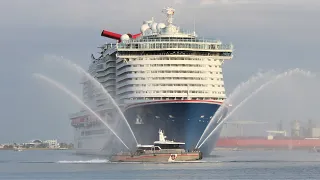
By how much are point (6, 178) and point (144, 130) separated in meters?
28.7

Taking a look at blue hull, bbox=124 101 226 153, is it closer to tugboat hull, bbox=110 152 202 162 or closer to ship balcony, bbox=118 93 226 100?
ship balcony, bbox=118 93 226 100

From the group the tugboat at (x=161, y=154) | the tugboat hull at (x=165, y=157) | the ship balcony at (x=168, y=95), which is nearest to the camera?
the tugboat hull at (x=165, y=157)

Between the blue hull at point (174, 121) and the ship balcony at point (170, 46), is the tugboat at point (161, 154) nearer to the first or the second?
the blue hull at point (174, 121)

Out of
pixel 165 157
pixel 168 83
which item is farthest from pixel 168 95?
pixel 165 157

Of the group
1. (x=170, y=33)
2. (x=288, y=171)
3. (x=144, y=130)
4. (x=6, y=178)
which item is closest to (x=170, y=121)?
(x=144, y=130)

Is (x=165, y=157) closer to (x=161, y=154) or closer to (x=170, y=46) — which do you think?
(x=161, y=154)

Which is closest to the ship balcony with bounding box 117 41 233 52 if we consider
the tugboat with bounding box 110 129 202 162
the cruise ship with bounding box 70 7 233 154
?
the cruise ship with bounding box 70 7 233 154

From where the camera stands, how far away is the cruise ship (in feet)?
375

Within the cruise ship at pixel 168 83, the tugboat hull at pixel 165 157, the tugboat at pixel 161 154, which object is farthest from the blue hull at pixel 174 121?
the tugboat hull at pixel 165 157

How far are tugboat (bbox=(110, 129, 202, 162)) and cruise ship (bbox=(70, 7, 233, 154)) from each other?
20.4 feet

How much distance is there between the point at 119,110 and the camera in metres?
122

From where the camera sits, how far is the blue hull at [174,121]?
11375 centimetres

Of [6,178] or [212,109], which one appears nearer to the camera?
[6,178]

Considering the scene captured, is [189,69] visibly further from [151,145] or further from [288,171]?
[288,171]
